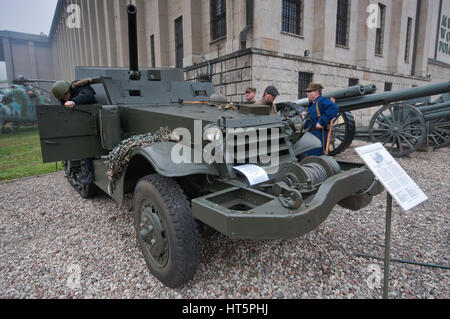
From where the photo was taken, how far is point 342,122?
24.4 feet

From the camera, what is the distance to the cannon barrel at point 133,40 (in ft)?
9.95

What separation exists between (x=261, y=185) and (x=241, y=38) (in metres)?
9.69

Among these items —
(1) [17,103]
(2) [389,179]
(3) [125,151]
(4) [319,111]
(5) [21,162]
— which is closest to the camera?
(2) [389,179]

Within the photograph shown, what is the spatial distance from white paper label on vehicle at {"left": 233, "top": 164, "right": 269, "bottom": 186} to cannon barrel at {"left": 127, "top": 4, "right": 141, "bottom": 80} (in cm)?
194

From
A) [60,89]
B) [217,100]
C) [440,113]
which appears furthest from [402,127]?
[60,89]

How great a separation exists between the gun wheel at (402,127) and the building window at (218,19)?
797 cm

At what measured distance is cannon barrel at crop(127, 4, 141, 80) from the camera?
3.03m

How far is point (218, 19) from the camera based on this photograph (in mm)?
13305

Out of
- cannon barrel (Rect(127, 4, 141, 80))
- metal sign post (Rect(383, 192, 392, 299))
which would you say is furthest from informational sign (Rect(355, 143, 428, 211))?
cannon barrel (Rect(127, 4, 141, 80))

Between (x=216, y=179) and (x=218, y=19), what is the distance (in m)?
12.6
